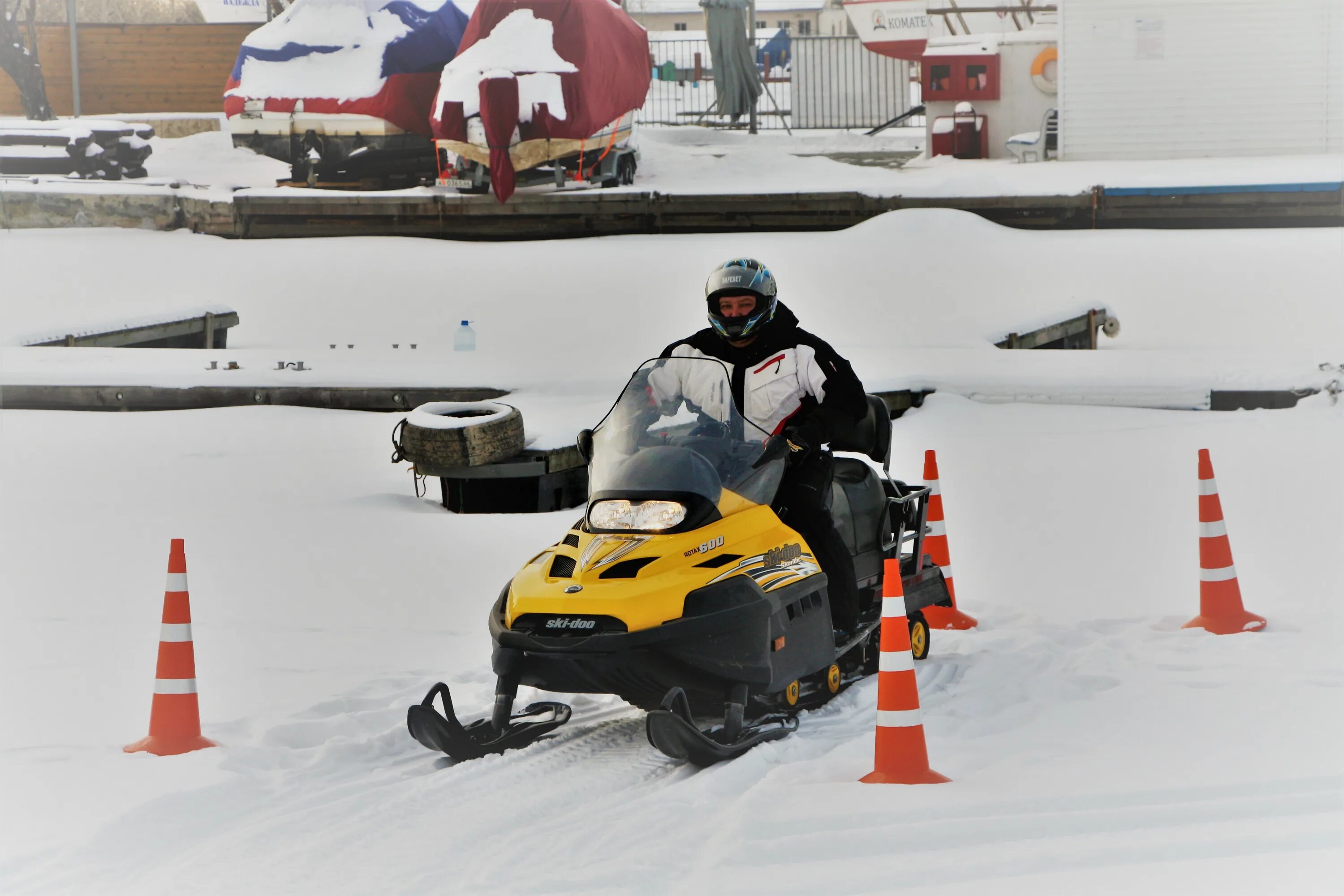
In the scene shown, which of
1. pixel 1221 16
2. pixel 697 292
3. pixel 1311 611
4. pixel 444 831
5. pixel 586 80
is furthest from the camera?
pixel 1221 16

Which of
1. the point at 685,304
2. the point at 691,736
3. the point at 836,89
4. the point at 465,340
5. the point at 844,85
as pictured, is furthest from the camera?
the point at 844,85

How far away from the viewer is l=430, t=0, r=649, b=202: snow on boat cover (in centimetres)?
1806

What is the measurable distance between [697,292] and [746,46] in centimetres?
1202

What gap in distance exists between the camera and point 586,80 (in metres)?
18.7

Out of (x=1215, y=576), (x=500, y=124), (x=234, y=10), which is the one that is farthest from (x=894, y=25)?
(x=1215, y=576)

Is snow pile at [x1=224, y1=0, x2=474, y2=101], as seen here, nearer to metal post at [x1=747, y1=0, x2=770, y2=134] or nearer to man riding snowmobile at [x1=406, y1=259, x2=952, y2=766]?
metal post at [x1=747, y1=0, x2=770, y2=134]

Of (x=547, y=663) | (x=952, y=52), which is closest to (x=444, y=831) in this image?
(x=547, y=663)

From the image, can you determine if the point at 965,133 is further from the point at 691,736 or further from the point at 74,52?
the point at 691,736

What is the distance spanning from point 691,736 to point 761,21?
55708 mm

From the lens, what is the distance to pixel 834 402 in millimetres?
4969

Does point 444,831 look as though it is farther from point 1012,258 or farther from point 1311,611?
point 1012,258

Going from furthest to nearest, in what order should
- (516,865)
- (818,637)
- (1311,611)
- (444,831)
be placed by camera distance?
(1311,611), (818,637), (444,831), (516,865)

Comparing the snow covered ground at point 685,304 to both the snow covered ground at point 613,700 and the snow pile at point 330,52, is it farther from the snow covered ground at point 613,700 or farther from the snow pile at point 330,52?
the snow pile at point 330,52

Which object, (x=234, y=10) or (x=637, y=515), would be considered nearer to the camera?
(x=637, y=515)
